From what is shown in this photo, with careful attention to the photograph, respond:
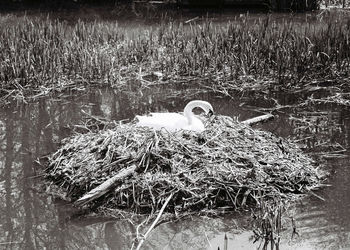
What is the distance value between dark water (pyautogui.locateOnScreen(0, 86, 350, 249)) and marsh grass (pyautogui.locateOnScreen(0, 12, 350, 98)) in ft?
1.94

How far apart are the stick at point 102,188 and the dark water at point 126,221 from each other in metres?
0.20

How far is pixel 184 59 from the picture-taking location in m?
10.7

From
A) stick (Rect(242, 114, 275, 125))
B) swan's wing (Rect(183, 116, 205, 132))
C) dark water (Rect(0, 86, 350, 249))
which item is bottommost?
dark water (Rect(0, 86, 350, 249))

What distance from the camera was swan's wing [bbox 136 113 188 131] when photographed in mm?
6676

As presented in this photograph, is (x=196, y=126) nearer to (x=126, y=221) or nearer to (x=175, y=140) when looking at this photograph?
(x=175, y=140)

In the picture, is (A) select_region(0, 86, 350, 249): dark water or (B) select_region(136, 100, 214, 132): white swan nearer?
(A) select_region(0, 86, 350, 249): dark water

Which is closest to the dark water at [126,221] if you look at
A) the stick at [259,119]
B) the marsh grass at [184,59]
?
the stick at [259,119]

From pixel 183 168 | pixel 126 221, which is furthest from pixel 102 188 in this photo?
pixel 183 168

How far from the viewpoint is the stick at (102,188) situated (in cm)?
560

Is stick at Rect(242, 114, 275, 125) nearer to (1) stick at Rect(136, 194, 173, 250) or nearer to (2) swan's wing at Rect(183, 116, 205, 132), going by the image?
(2) swan's wing at Rect(183, 116, 205, 132)

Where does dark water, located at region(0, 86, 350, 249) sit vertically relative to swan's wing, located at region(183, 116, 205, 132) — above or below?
below

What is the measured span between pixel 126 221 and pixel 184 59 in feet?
18.4

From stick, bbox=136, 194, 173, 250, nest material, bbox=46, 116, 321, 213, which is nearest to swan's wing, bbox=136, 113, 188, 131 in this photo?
nest material, bbox=46, 116, 321, 213

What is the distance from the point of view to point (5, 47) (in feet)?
34.3
